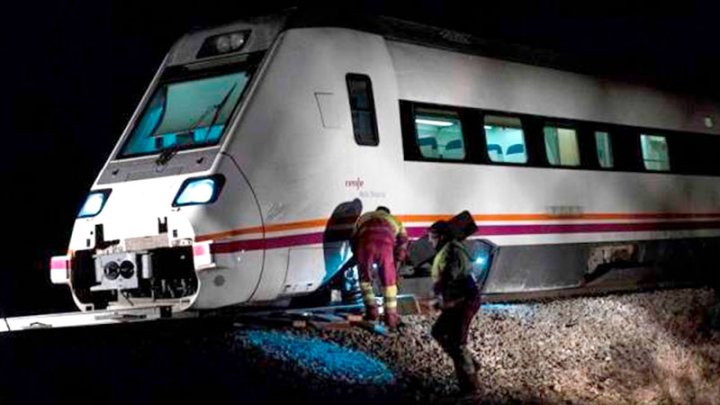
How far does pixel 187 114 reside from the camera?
12141mm

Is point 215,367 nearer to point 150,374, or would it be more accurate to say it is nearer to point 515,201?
point 150,374

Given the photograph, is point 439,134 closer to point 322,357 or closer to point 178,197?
point 322,357

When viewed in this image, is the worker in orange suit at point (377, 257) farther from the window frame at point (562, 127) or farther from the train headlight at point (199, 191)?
the window frame at point (562, 127)

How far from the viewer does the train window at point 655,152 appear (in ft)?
55.0

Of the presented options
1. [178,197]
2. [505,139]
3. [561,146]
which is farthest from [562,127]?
[178,197]

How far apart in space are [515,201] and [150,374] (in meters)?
5.80

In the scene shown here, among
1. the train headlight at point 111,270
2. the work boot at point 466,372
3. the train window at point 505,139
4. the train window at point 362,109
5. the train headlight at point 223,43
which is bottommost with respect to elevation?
the work boot at point 466,372

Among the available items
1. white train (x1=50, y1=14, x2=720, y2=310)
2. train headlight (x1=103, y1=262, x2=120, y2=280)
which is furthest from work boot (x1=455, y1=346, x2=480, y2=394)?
train headlight (x1=103, y1=262, x2=120, y2=280)

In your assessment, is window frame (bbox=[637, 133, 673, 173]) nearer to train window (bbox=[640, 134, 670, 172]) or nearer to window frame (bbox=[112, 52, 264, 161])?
train window (bbox=[640, 134, 670, 172])

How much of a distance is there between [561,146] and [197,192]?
5945mm

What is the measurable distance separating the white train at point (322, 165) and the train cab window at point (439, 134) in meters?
0.02

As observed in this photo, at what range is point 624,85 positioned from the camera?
16.8 metres

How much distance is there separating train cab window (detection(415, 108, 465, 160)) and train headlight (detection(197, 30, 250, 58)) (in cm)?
227

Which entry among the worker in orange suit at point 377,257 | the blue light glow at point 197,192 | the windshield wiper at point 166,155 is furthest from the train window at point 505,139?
the blue light glow at point 197,192
